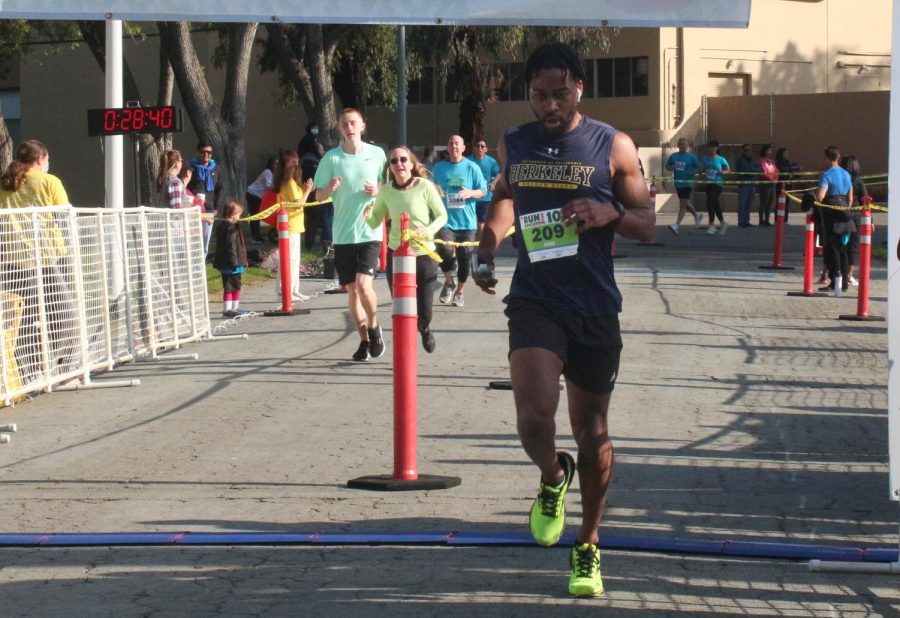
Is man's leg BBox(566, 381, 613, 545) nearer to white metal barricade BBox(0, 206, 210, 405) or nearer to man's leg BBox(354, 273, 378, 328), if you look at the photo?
white metal barricade BBox(0, 206, 210, 405)

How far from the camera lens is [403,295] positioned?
724cm

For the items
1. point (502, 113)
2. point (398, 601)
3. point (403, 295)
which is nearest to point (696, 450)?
point (403, 295)

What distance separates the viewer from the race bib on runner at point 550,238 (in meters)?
5.26

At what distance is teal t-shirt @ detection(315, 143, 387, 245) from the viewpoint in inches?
460

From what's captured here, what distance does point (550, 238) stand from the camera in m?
5.27

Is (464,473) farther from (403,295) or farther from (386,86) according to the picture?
(386,86)

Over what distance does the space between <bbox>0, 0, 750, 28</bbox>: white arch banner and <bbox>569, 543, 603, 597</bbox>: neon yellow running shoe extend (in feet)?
13.1

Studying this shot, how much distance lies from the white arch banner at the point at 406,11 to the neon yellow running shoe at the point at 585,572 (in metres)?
3.98

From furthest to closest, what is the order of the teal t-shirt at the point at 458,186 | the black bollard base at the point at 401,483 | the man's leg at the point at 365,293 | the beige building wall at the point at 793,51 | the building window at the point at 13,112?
1. the building window at the point at 13,112
2. the beige building wall at the point at 793,51
3. the teal t-shirt at the point at 458,186
4. the man's leg at the point at 365,293
5. the black bollard base at the point at 401,483

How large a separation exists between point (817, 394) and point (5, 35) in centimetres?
2842

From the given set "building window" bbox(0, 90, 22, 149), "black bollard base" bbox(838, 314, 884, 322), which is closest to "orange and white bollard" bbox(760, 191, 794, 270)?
"black bollard base" bbox(838, 314, 884, 322)

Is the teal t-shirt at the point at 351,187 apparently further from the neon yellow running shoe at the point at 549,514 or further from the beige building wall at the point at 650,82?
the beige building wall at the point at 650,82

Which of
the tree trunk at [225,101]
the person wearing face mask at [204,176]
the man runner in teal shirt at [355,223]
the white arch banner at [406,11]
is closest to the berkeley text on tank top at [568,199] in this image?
the white arch banner at [406,11]

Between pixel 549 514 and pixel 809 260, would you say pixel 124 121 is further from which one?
pixel 549 514
